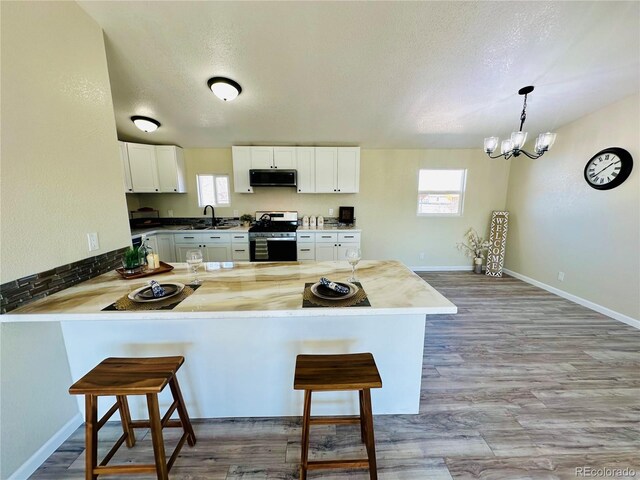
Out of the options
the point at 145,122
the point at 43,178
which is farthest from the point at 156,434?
the point at 145,122

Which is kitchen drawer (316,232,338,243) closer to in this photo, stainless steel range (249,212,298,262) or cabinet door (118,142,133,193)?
stainless steel range (249,212,298,262)

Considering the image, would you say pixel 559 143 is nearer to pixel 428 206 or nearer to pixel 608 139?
pixel 608 139

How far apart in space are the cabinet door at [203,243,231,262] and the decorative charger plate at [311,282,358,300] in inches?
116

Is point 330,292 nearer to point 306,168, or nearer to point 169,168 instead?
point 306,168

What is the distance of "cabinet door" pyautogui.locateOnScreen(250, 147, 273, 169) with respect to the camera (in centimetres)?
394

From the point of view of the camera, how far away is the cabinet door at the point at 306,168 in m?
3.98

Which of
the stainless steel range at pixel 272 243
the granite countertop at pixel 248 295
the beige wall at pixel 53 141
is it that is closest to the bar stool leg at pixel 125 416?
the granite countertop at pixel 248 295

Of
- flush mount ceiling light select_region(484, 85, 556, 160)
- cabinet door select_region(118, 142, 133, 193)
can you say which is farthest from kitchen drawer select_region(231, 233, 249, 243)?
flush mount ceiling light select_region(484, 85, 556, 160)

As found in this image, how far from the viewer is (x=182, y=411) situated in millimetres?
1319

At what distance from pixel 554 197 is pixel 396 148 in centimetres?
250

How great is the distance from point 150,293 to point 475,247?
5.14 m

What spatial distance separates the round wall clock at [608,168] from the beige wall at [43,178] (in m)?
5.22

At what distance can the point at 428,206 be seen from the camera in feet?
15.1

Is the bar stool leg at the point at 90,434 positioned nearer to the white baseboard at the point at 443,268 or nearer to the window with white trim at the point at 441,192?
the white baseboard at the point at 443,268
